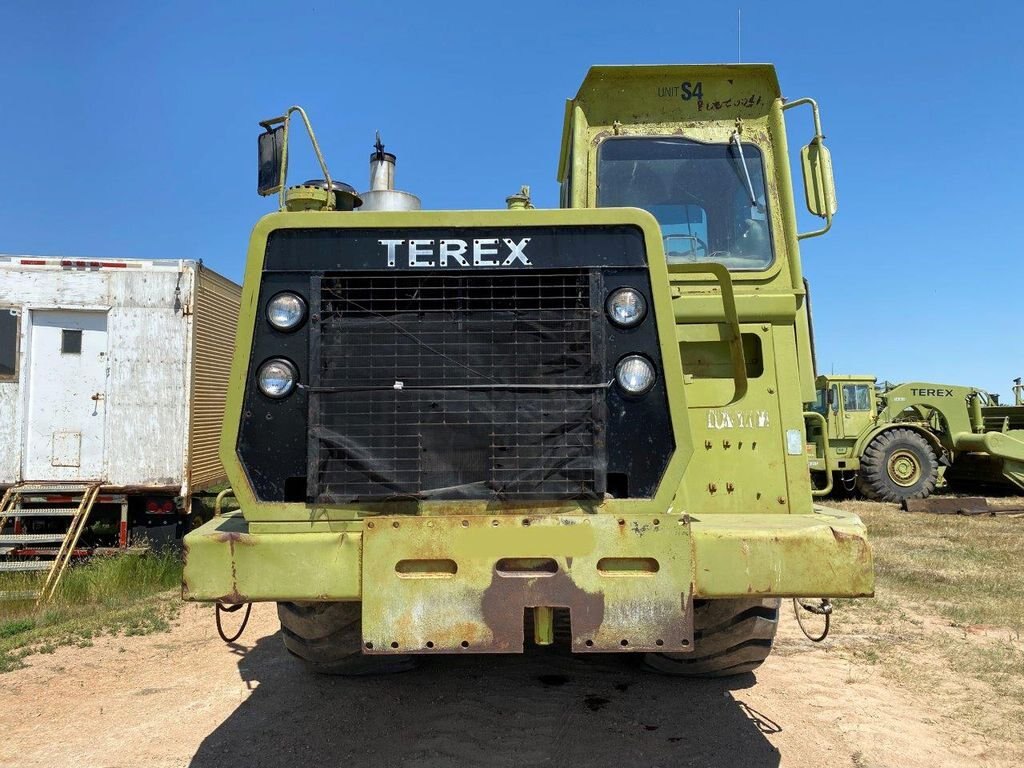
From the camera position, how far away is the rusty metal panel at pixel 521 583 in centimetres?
281

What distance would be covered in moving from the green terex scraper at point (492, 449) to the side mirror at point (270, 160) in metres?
0.02

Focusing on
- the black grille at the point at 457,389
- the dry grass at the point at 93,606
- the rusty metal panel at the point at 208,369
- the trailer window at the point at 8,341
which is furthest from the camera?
the rusty metal panel at the point at 208,369

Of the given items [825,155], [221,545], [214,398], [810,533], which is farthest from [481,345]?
[214,398]

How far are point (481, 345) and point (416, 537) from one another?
0.77m

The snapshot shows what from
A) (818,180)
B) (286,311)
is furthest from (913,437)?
(286,311)

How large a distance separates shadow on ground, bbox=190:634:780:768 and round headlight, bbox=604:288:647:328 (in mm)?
2059

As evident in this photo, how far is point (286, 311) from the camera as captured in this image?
3.18 metres

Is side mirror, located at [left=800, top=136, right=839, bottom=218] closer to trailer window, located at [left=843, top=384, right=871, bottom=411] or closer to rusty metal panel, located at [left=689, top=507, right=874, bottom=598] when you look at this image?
rusty metal panel, located at [left=689, top=507, right=874, bottom=598]

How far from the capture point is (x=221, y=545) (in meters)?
2.88

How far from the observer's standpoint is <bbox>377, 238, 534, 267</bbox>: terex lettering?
3148 mm

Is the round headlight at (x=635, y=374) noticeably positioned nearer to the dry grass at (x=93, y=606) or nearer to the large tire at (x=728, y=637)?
the large tire at (x=728, y=637)

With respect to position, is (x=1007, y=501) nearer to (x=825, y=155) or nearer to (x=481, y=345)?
(x=825, y=155)

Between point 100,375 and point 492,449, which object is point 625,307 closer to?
point 492,449

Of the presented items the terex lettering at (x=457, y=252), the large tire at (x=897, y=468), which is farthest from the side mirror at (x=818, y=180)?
the large tire at (x=897, y=468)
